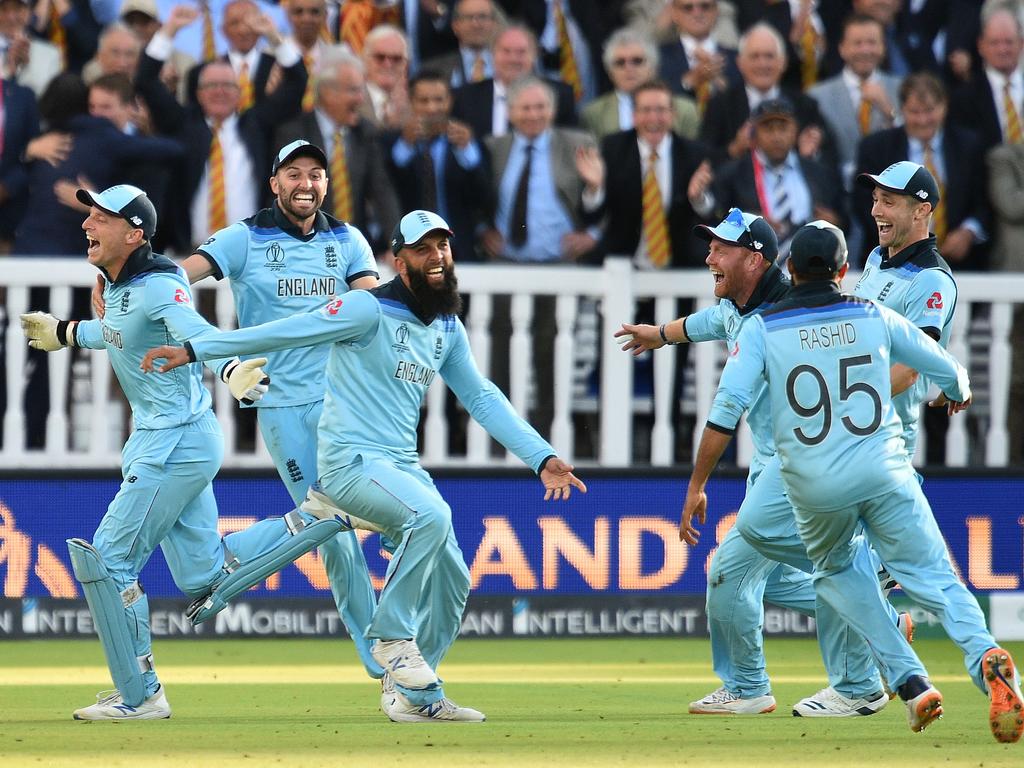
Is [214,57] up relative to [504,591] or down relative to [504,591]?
up

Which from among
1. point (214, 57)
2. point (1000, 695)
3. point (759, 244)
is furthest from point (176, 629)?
point (1000, 695)

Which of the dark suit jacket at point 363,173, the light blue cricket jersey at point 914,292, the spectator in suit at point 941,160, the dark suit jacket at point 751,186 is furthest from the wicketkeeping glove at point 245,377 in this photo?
the spectator in suit at point 941,160

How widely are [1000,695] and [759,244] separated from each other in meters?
2.29

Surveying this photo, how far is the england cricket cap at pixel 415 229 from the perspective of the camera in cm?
817

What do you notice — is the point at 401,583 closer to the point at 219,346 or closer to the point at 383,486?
the point at 383,486

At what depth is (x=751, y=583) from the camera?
8.65 metres

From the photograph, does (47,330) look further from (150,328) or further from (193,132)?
(193,132)

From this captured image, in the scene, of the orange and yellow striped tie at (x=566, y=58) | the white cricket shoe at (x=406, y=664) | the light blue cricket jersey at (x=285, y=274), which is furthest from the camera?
the orange and yellow striped tie at (x=566, y=58)

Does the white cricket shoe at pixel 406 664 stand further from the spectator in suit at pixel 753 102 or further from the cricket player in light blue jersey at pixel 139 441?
the spectator in suit at pixel 753 102

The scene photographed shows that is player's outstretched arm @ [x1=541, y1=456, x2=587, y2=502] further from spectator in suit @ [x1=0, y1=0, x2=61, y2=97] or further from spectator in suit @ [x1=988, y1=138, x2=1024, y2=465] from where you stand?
spectator in suit @ [x1=0, y1=0, x2=61, y2=97]

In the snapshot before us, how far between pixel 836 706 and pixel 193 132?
6074mm

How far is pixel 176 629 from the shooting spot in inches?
493

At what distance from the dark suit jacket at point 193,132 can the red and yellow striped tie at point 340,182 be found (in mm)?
405

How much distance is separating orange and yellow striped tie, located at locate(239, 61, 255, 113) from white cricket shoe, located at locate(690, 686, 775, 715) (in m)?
5.85
